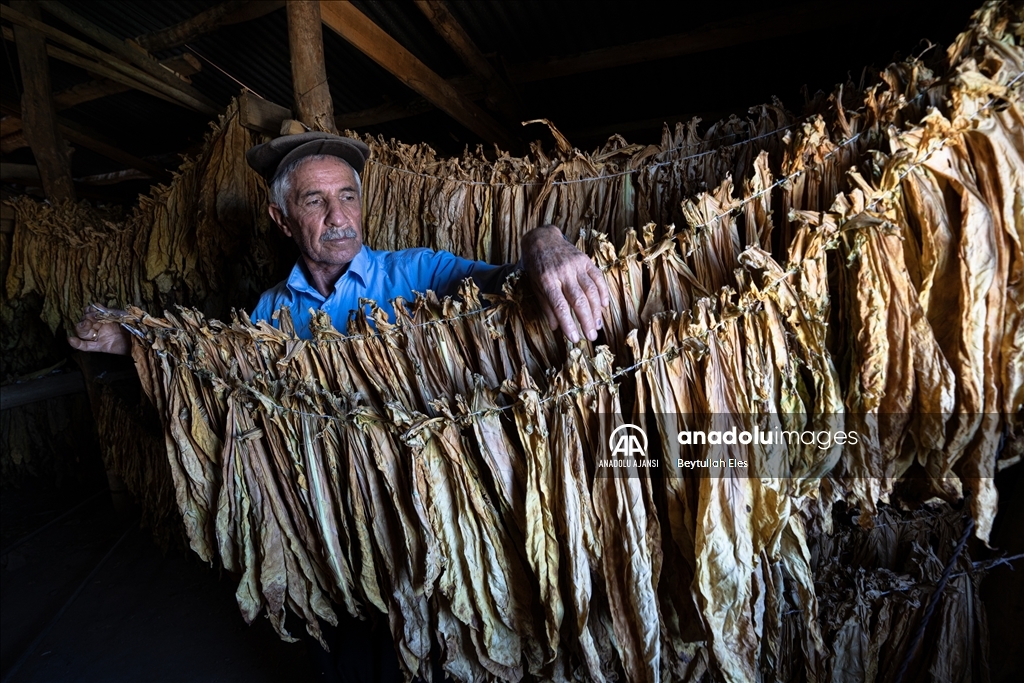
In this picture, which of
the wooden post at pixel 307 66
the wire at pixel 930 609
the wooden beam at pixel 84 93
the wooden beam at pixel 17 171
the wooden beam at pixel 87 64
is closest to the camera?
the wire at pixel 930 609

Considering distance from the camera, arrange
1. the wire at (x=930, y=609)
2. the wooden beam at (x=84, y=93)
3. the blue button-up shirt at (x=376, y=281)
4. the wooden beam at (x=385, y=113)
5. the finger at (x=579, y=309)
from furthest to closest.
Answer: the wooden beam at (x=385, y=113)
the wooden beam at (x=84, y=93)
the blue button-up shirt at (x=376, y=281)
the wire at (x=930, y=609)
the finger at (x=579, y=309)

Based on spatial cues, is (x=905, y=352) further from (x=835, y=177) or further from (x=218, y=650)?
(x=218, y=650)

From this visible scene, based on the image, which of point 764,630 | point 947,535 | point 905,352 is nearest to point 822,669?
point 764,630

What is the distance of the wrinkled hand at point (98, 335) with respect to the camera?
5.92 feet

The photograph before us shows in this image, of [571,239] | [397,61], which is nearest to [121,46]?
[397,61]

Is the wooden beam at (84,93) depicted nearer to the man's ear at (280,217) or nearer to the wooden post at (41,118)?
the wooden post at (41,118)

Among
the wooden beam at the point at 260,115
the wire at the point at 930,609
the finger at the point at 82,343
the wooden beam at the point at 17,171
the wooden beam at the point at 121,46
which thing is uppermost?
the wooden beam at the point at 121,46

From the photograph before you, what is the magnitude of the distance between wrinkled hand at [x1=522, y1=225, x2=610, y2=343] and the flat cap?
157cm

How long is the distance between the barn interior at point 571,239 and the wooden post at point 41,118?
2 cm

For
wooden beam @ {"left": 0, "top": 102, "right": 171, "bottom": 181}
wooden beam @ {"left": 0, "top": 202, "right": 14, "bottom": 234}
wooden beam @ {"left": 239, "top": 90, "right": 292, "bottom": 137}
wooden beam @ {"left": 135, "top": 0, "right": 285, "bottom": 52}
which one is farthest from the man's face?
wooden beam @ {"left": 0, "top": 102, "right": 171, "bottom": 181}

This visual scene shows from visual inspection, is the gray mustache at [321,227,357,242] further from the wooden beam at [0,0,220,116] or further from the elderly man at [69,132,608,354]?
the wooden beam at [0,0,220,116]

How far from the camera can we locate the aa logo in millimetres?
1270

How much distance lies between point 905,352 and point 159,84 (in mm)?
5288

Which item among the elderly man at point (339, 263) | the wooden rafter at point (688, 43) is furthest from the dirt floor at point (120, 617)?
the wooden rafter at point (688, 43)
